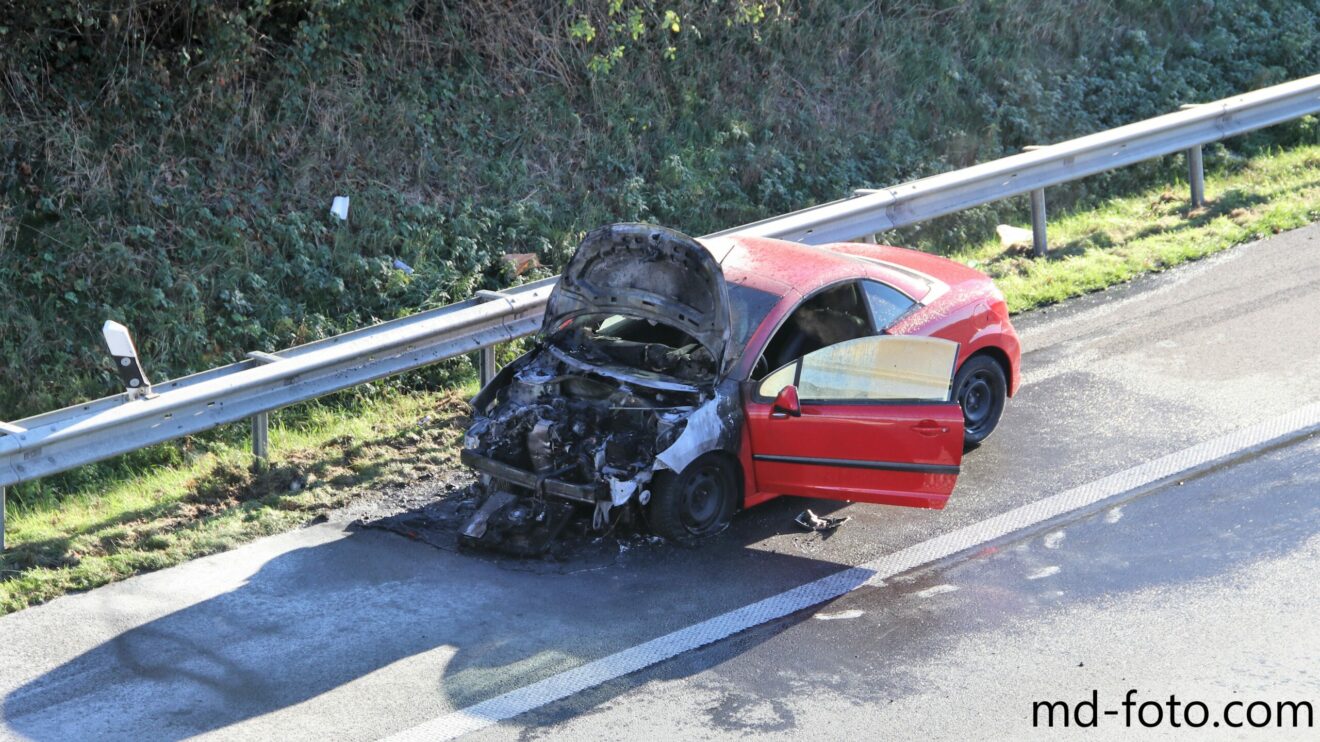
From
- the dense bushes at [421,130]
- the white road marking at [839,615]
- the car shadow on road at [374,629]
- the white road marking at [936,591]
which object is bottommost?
the white road marking at [936,591]

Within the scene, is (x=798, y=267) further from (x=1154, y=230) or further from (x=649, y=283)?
(x=1154, y=230)

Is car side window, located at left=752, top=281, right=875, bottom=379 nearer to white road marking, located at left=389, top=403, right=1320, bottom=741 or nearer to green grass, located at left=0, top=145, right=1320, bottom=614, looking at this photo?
white road marking, located at left=389, top=403, right=1320, bottom=741

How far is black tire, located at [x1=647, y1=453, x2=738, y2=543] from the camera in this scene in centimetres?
838

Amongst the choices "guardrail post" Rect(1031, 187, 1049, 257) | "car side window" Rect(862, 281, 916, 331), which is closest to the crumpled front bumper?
"car side window" Rect(862, 281, 916, 331)

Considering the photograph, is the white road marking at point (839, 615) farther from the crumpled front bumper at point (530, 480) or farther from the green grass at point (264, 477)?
the green grass at point (264, 477)

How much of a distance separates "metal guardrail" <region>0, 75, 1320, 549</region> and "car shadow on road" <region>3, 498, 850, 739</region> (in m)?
1.02

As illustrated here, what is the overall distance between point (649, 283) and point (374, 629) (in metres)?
2.60

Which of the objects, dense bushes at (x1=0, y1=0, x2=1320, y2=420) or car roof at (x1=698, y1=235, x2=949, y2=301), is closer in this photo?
car roof at (x1=698, y1=235, x2=949, y2=301)

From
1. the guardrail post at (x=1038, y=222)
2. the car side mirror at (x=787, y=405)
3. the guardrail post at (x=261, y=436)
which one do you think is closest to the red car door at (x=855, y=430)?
the car side mirror at (x=787, y=405)

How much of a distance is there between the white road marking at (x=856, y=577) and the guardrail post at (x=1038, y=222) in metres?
3.69

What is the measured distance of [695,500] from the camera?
853 centimetres

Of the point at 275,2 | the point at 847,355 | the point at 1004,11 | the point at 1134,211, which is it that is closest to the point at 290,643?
the point at 847,355

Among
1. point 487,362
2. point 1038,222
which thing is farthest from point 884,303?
point 1038,222

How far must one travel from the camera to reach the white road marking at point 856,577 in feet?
22.4
